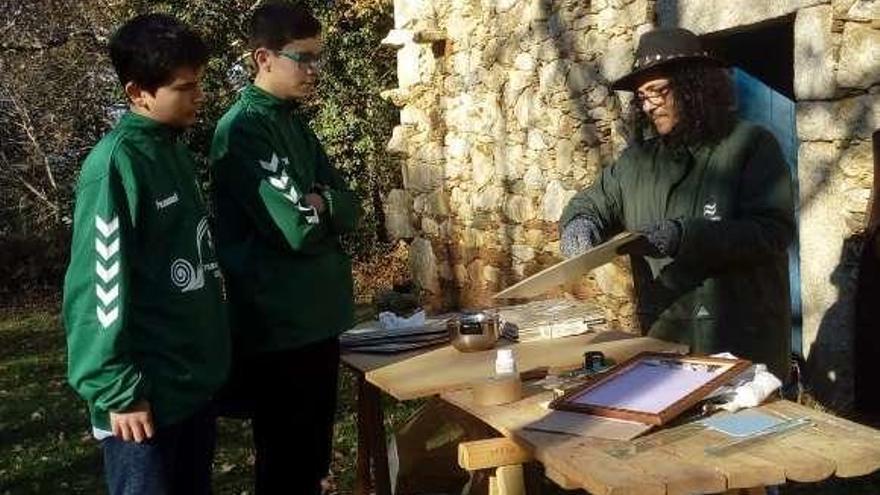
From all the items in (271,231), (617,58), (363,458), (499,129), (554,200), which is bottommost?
(363,458)

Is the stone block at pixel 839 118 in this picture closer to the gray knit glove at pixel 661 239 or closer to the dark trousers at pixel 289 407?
the gray knit glove at pixel 661 239

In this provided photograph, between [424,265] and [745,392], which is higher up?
[424,265]

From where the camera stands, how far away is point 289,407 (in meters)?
2.96

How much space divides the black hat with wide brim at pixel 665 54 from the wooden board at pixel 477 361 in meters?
0.80

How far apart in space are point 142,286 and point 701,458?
128 cm

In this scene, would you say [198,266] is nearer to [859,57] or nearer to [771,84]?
[859,57]

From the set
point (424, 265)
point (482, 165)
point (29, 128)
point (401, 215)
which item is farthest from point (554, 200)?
point (29, 128)

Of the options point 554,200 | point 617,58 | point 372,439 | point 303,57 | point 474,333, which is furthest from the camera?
point 554,200

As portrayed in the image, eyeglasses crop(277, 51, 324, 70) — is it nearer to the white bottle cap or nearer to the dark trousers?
the dark trousers

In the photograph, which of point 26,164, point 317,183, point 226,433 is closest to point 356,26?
point 26,164

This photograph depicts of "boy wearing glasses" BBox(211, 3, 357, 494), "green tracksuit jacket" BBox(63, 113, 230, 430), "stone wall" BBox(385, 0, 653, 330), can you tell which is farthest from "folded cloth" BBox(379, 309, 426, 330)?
"stone wall" BBox(385, 0, 653, 330)

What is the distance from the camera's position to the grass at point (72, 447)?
182 inches

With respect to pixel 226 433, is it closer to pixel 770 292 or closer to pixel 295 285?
pixel 295 285

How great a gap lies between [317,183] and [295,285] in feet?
1.29
